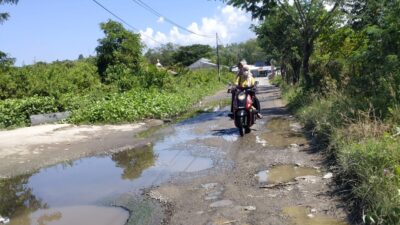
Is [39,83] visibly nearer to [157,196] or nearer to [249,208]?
[157,196]

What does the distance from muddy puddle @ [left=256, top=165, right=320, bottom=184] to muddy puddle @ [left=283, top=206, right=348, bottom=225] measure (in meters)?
1.24

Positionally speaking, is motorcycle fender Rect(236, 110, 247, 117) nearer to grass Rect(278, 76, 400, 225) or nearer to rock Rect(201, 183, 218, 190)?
grass Rect(278, 76, 400, 225)

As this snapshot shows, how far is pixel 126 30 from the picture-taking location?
25.4m

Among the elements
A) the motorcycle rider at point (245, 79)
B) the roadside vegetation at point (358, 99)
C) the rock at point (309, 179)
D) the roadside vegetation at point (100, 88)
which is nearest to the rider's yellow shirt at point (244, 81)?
the motorcycle rider at point (245, 79)

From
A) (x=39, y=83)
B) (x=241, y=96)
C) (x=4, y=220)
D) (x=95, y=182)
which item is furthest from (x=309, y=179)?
(x=39, y=83)

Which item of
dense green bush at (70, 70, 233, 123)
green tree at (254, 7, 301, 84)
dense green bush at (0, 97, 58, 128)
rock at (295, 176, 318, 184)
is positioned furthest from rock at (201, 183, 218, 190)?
green tree at (254, 7, 301, 84)

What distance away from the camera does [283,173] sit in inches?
265

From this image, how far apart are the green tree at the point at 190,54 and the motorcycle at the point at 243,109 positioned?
3379 inches

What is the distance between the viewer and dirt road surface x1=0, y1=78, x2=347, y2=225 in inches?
200

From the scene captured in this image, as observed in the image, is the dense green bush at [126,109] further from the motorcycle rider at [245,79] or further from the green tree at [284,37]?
the green tree at [284,37]

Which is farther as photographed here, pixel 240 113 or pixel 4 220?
pixel 240 113

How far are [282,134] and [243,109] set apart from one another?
119cm

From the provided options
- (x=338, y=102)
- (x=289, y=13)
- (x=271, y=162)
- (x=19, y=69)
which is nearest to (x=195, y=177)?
(x=271, y=162)

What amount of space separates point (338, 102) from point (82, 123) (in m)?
8.74
